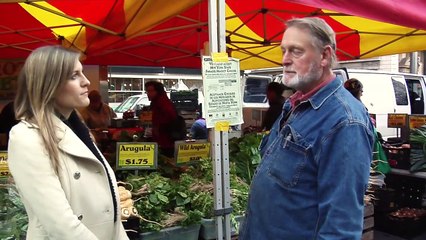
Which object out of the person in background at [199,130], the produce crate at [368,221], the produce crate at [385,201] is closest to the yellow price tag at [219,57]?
the produce crate at [368,221]

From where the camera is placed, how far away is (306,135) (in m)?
1.55

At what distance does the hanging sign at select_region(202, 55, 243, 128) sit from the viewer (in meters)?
2.40

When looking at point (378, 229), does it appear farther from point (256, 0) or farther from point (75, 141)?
point (75, 141)

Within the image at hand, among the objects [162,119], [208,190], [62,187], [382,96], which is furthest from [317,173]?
[382,96]

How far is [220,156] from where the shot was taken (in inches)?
98.9

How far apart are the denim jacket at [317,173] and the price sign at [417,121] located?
4.11 m

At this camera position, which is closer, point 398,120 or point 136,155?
point 136,155

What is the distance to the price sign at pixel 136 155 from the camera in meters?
2.93

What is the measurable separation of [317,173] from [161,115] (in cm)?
475

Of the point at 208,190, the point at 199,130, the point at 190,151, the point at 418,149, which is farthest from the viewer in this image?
the point at 199,130

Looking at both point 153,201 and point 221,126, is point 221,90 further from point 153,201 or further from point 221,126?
point 153,201

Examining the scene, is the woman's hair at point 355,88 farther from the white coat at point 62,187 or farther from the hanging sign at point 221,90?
the white coat at point 62,187

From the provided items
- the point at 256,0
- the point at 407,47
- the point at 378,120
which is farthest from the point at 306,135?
the point at 378,120

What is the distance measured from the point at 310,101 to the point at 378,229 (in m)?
4.18
